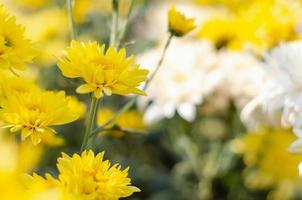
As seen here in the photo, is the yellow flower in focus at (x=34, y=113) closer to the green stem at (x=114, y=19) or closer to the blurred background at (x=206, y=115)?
the green stem at (x=114, y=19)

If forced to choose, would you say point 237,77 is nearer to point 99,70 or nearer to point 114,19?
point 114,19

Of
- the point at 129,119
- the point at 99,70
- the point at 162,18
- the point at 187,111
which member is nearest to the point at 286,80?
the point at 187,111

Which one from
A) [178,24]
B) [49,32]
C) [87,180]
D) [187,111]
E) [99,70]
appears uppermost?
[49,32]

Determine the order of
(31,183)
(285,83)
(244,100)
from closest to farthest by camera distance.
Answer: (31,183), (285,83), (244,100)

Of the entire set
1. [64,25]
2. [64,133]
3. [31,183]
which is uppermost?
[64,25]

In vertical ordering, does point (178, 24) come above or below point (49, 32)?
below

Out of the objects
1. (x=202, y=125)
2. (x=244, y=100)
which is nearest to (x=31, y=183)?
(x=244, y=100)

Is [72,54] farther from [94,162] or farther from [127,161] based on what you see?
[127,161]
